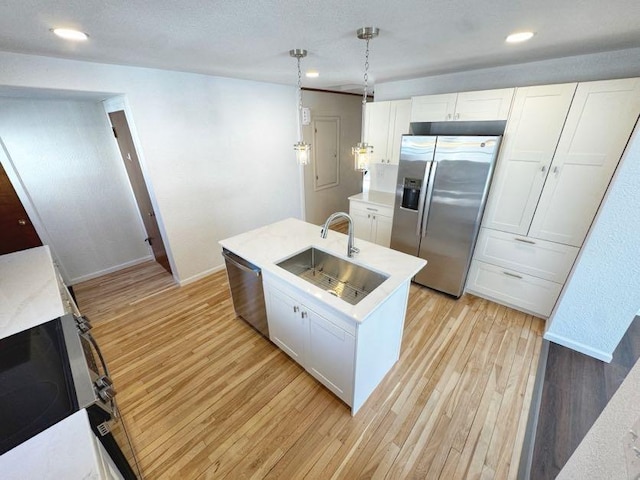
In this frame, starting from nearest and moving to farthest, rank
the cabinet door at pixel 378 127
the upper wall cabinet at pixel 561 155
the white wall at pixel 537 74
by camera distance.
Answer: the upper wall cabinet at pixel 561 155
the white wall at pixel 537 74
the cabinet door at pixel 378 127

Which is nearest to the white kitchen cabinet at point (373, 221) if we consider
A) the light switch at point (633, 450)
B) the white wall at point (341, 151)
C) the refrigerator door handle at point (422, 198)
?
the refrigerator door handle at point (422, 198)

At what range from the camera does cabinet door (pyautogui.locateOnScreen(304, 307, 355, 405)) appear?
1564mm

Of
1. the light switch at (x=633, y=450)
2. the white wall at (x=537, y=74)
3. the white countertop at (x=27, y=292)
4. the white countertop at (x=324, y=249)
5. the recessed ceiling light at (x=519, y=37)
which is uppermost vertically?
the recessed ceiling light at (x=519, y=37)

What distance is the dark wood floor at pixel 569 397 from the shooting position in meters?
1.53

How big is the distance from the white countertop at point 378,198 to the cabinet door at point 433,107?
3.23ft

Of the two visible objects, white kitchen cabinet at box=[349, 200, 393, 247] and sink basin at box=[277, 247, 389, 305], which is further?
white kitchen cabinet at box=[349, 200, 393, 247]

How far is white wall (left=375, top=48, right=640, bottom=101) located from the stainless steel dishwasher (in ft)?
9.21

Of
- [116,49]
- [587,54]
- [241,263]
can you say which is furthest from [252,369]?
[587,54]

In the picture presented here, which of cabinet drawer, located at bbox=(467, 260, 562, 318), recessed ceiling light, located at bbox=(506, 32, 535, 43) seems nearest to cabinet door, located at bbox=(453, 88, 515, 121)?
recessed ceiling light, located at bbox=(506, 32, 535, 43)

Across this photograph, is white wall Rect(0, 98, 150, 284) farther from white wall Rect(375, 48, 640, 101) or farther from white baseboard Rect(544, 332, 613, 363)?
white baseboard Rect(544, 332, 613, 363)

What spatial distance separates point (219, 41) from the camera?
5.50ft

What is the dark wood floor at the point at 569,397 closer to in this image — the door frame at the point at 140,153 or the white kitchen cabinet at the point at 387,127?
the white kitchen cabinet at the point at 387,127

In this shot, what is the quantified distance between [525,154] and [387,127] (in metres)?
1.51

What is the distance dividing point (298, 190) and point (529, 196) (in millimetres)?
3056
